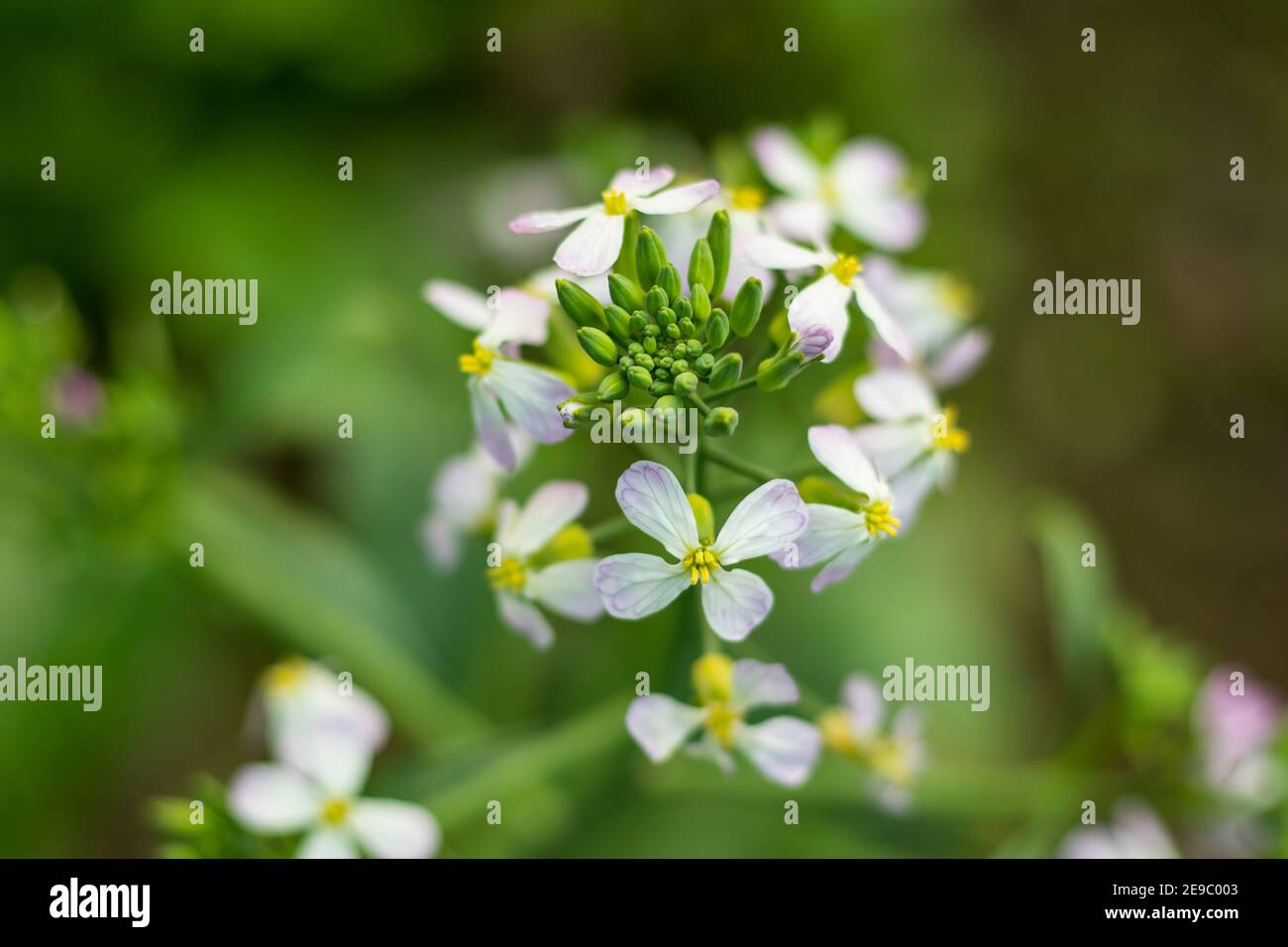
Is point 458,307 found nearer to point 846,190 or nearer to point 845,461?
point 845,461

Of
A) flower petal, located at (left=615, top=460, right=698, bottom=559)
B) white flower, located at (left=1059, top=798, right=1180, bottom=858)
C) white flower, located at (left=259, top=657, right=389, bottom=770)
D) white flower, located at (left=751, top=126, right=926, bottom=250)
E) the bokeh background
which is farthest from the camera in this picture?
the bokeh background

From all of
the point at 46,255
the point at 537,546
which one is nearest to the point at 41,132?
the point at 46,255

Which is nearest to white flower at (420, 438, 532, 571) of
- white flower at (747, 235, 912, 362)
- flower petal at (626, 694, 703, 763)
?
flower petal at (626, 694, 703, 763)

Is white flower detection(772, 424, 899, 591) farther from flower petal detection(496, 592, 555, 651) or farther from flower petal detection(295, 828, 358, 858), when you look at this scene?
flower petal detection(295, 828, 358, 858)

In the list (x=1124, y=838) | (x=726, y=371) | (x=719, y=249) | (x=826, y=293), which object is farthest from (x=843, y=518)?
(x=1124, y=838)

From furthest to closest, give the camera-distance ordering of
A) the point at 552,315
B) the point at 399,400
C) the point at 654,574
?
the point at 399,400
the point at 552,315
the point at 654,574

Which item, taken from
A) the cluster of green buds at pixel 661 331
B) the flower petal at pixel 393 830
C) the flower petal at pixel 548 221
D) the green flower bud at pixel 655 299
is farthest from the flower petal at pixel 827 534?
the flower petal at pixel 393 830
